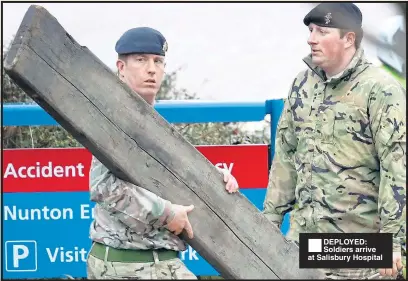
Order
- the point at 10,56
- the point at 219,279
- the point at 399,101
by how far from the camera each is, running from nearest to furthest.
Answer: the point at 10,56
the point at 399,101
the point at 219,279

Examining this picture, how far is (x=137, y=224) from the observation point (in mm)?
3439

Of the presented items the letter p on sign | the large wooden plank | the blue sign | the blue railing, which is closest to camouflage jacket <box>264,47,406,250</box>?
the large wooden plank

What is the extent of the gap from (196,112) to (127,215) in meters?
1.92

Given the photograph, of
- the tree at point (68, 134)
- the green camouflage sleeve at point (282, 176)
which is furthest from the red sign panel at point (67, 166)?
the green camouflage sleeve at point (282, 176)

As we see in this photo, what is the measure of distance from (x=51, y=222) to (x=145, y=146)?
206 cm

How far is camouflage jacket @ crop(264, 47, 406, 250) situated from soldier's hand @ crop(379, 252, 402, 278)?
0.15ft

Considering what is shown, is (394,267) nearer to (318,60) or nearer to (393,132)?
(393,132)

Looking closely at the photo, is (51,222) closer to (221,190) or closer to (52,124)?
(52,124)

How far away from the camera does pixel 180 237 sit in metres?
3.59

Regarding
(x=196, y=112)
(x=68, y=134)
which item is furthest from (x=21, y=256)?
(x=196, y=112)

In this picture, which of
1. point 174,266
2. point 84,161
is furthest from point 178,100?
point 174,266

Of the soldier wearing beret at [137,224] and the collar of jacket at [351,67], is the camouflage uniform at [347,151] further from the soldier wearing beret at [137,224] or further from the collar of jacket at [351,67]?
the soldier wearing beret at [137,224]

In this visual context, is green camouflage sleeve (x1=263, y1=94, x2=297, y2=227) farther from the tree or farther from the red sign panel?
the tree

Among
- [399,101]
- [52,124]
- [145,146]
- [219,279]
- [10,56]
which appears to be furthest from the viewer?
[219,279]
